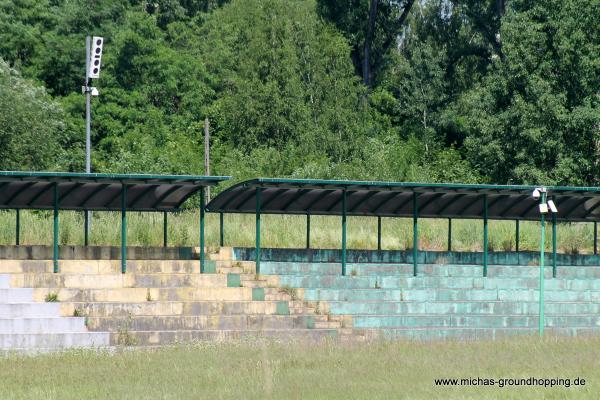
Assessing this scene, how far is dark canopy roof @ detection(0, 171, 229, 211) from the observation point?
32.4 metres

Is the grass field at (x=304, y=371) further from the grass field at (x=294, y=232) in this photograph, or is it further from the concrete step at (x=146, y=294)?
the grass field at (x=294, y=232)

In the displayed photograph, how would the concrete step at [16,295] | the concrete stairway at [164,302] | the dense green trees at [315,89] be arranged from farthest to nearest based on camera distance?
1. the dense green trees at [315,89]
2. the concrete step at [16,295]
3. the concrete stairway at [164,302]

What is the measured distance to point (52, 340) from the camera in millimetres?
29750

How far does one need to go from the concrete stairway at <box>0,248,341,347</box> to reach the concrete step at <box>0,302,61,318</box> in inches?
1.2

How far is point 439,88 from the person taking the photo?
70.8 m

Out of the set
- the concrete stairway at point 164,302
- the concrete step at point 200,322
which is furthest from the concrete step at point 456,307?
the concrete step at point 200,322

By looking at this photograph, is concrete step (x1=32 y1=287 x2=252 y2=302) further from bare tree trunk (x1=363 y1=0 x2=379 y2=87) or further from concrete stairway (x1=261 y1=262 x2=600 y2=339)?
bare tree trunk (x1=363 y1=0 x2=379 y2=87)

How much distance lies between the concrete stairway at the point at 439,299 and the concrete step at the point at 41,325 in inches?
243

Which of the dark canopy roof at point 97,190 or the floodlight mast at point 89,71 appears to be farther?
the floodlight mast at point 89,71

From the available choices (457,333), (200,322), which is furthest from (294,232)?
(200,322)

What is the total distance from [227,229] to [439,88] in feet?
102

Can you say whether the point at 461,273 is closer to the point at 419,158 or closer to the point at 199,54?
the point at 419,158

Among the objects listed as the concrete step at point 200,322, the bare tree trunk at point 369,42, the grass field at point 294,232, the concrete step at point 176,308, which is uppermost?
the bare tree trunk at point 369,42

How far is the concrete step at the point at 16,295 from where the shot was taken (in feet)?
102
